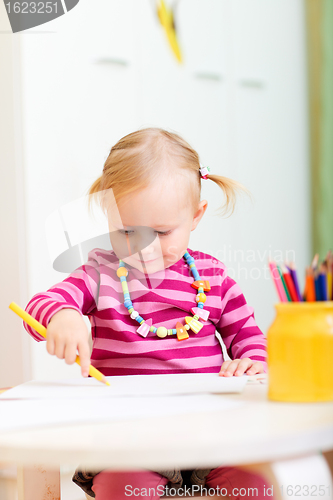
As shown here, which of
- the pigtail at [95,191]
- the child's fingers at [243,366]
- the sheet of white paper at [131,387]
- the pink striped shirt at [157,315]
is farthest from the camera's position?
the pigtail at [95,191]

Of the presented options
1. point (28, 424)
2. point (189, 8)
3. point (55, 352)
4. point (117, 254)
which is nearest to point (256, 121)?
point (189, 8)

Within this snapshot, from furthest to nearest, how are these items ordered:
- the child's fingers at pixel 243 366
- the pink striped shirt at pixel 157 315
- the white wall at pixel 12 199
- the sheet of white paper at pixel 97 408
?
the white wall at pixel 12 199 → the pink striped shirt at pixel 157 315 → the child's fingers at pixel 243 366 → the sheet of white paper at pixel 97 408

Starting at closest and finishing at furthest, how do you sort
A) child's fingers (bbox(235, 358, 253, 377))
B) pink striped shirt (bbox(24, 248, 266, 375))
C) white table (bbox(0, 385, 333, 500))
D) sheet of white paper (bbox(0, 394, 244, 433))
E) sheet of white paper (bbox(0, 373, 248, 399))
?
white table (bbox(0, 385, 333, 500))
sheet of white paper (bbox(0, 394, 244, 433))
sheet of white paper (bbox(0, 373, 248, 399))
child's fingers (bbox(235, 358, 253, 377))
pink striped shirt (bbox(24, 248, 266, 375))

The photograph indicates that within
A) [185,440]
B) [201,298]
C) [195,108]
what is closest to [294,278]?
[185,440]

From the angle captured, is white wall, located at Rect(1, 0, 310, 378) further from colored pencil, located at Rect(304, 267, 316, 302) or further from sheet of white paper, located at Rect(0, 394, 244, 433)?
colored pencil, located at Rect(304, 267, 316, 302)

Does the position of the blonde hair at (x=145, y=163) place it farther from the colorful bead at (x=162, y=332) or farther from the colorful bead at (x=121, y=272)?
the colorful bead at (x=162, y=332)

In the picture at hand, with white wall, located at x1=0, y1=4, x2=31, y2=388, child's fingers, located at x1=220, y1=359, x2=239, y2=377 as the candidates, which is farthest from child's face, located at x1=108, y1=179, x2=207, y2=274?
white wall, located at x1=0, y1=4, x2=31, y2=388

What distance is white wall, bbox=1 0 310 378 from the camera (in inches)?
53.5

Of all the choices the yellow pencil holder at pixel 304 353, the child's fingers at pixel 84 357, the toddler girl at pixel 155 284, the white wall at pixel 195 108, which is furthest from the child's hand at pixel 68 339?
the white wall at pixel 195 108

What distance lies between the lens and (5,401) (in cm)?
54

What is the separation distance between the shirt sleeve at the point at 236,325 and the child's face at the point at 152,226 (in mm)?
101

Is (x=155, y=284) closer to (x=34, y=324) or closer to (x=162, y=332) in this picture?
(x=162, y=332)

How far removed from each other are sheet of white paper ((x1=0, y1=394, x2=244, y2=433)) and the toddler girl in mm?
254

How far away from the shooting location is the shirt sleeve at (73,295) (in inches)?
27.7
